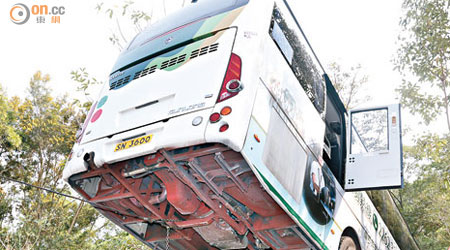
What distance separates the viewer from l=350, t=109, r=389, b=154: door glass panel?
19.2 ft

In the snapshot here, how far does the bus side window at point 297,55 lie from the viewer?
440 cm

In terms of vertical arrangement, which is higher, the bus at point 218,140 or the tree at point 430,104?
the tree at point 430,104

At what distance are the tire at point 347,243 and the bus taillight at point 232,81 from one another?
96.3 inches

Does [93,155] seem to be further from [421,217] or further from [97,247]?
[421,217]

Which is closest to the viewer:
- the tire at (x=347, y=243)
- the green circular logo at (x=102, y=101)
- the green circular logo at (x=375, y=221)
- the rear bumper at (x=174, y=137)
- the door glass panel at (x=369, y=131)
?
the rear bumper at (x=174, y=137)

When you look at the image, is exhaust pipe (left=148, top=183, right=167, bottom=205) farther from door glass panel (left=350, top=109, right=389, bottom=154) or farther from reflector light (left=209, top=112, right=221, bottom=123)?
door glass panel (left=350, top=109, right=389, bottom=154)

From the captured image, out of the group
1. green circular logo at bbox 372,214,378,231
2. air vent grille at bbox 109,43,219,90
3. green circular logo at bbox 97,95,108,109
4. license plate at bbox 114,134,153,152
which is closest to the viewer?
license plate at bbox 114,134,153,152

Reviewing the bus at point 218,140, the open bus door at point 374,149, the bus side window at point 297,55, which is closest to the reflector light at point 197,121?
the bus at point 218,140

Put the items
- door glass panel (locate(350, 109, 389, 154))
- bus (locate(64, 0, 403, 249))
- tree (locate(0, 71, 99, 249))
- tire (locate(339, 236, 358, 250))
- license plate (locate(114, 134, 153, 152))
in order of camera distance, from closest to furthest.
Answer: bus (locate(64, 0, 403, 249))
license plate (locate(114, 134, 153, 152))
tire (locate(339, 236, 358, 250))
door glass panel (locate(350, 109, 389, 154))
tree (locate(0, 71, 99, 249))

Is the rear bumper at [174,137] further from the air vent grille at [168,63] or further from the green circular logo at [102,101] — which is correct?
the air vent grille at [168,63]

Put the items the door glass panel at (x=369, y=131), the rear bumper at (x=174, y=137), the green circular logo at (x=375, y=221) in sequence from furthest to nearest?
the green circular logo at (x=375, y=221)
the door glass panel at (x=369, y=131)
the rear bumper at (x=174, y=137)

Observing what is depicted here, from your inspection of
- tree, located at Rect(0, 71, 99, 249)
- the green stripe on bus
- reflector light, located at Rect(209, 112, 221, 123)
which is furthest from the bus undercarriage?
tree, located at Rect(0, 71, 99, 249)

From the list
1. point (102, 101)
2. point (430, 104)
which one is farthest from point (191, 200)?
point (430, 104)

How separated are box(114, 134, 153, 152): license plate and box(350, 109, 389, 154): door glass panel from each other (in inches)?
124
